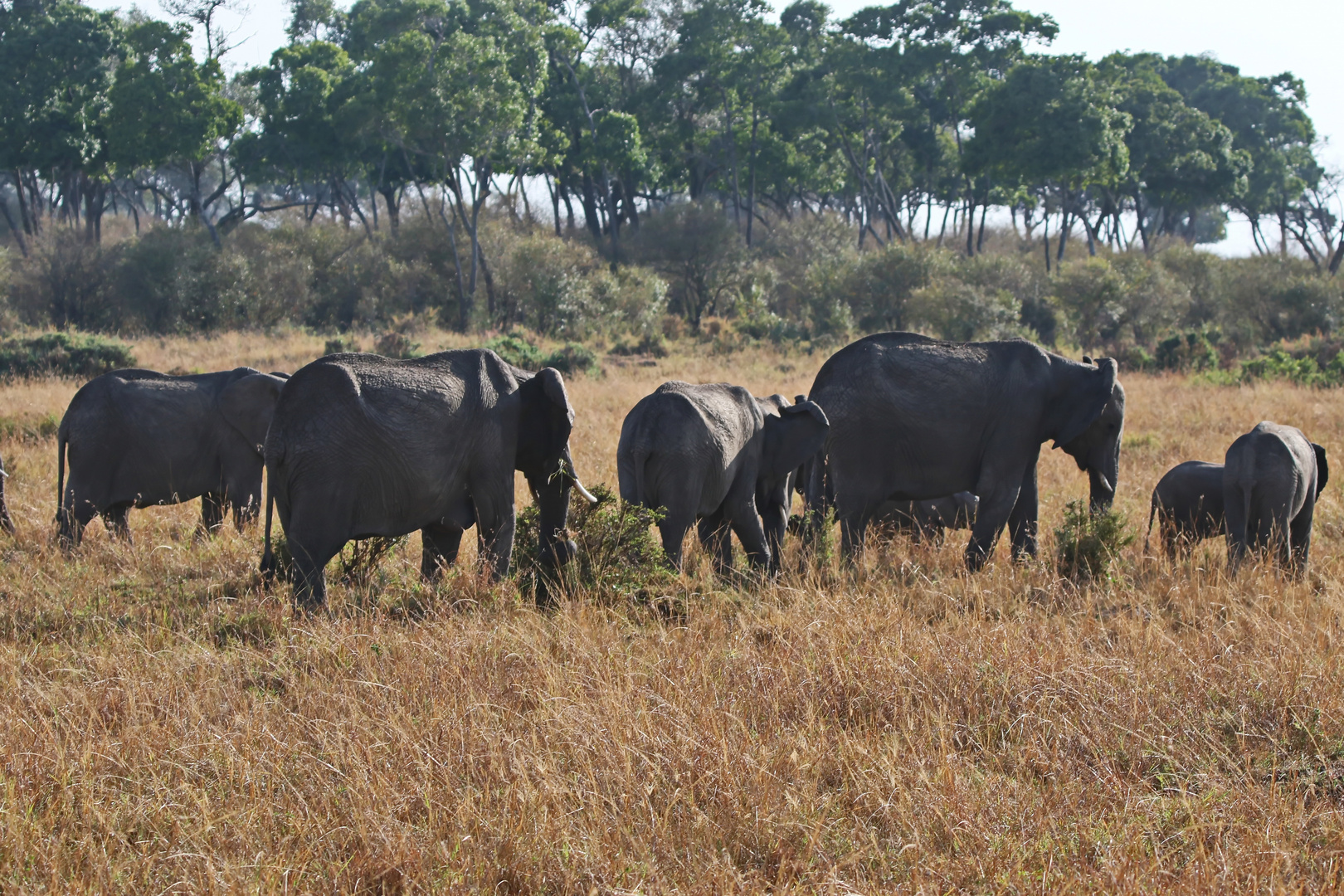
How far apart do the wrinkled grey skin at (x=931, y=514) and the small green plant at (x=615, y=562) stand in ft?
10.5

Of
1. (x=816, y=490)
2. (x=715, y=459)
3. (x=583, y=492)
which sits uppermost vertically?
(x=715, y=459)

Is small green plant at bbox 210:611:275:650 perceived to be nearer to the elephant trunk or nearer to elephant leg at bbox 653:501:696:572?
elephant leg at bbox 653:501:696:572

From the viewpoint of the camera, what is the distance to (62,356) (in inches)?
932

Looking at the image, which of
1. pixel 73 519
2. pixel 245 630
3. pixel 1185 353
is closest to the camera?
pixel 245 630

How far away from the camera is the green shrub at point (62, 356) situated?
22891 mm

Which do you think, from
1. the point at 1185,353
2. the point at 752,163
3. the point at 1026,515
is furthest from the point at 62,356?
the point at 752,163

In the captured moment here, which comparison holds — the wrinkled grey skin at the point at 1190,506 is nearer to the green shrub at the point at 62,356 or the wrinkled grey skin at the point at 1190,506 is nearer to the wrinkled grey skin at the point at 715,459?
the wrinkled grey skin at the point at 715,459

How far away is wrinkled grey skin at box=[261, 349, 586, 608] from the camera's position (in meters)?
6.25

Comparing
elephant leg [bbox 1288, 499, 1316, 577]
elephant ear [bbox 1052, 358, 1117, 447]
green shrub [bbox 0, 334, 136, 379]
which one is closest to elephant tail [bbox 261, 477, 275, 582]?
elephant ear [bbox 1052, 358, 1117, 447]

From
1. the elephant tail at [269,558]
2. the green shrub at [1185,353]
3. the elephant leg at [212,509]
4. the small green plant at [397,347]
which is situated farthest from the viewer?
the small green plant at [397,347]

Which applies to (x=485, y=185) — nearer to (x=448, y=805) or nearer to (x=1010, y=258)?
(x=1010, y=258)

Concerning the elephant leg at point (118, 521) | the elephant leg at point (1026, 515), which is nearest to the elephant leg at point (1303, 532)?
the elephant leg at point (1026, 515)

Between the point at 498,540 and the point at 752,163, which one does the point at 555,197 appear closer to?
the point at 752,163

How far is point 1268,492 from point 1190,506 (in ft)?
3.24
